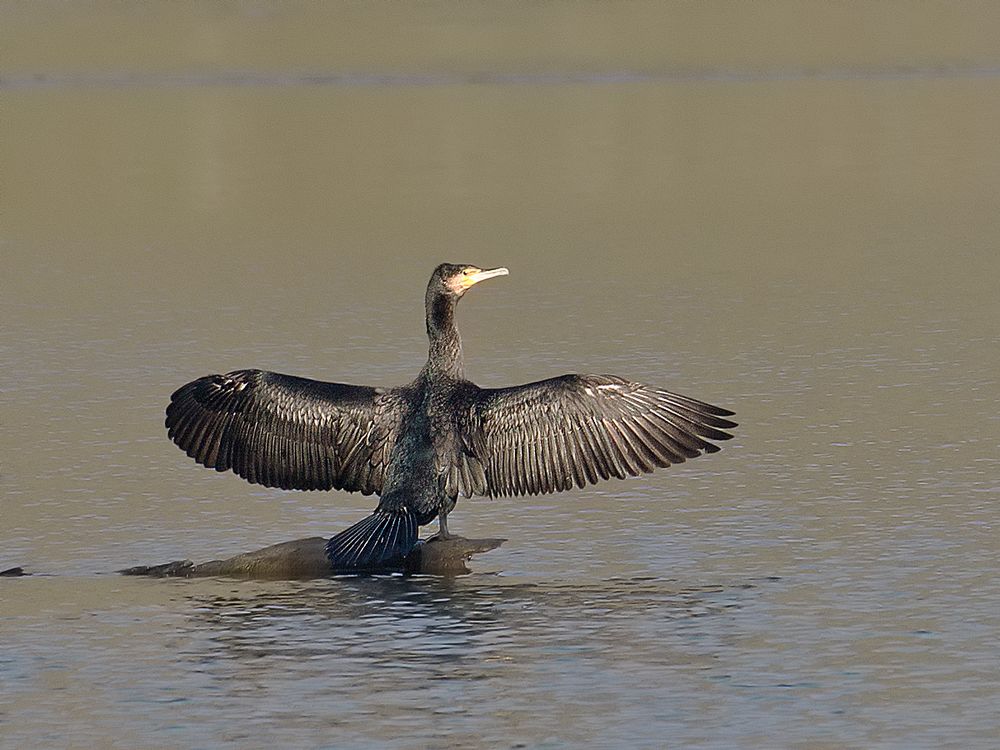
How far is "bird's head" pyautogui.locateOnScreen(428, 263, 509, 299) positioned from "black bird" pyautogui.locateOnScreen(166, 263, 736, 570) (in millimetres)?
128

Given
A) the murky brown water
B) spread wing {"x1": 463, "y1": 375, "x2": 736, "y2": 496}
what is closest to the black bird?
spread wing {"x1": 463, "y1": 375, "x2": 736, "y2": 496}

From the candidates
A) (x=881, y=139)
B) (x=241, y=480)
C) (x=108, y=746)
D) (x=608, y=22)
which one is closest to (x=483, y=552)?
(x=241, y=480)

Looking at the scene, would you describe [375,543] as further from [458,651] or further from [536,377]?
[536,377]

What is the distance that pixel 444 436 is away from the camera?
29.5 ft

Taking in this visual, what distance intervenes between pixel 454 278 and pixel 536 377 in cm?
301

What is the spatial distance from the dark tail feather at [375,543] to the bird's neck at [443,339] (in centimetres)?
69

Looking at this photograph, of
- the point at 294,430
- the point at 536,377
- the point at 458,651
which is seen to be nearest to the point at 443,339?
the point at 294,430

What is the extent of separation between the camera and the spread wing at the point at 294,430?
9.15 m

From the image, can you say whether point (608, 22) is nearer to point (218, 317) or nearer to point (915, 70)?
point (915, 70)

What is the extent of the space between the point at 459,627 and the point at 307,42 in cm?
3385

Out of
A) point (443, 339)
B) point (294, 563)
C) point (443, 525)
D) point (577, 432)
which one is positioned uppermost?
point (443, 339)

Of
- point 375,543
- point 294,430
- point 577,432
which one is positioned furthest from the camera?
point 294,430

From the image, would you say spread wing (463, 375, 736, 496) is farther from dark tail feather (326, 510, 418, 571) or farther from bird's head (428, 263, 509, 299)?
bird's head (428, 263, 509, 299)

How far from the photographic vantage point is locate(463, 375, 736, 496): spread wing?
892cm
